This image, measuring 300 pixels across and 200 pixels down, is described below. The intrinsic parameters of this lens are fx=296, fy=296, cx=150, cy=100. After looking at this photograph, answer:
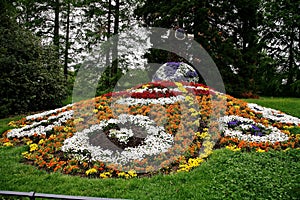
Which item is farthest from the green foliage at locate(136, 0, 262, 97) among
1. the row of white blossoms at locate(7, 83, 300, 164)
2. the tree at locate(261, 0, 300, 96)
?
the row of white blossoms at locate(7, 83, 300, 164)

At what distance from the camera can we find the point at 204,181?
4492mm

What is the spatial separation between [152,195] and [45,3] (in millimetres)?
15117

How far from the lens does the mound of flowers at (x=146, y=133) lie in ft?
18.0

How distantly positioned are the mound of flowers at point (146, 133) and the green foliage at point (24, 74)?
80.9 inches

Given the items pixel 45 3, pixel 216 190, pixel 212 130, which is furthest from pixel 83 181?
pixel 45 3

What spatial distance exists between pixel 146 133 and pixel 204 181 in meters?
2.26

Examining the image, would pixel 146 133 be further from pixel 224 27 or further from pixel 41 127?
pixel 224 27

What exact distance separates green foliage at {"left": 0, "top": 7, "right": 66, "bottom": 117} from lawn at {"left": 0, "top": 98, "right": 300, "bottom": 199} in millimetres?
5466

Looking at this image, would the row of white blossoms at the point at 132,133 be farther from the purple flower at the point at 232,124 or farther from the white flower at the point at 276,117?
the purple flower at the point at 232,124

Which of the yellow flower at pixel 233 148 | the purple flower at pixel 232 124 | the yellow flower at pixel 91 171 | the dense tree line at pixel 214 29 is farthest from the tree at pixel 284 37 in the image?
the yellow flower at pixel 91 171

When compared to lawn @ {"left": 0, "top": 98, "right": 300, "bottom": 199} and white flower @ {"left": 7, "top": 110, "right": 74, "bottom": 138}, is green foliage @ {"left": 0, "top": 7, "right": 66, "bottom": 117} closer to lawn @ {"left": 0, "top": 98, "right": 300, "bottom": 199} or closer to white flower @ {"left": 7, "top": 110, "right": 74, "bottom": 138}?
white flower @ {"left": 7, "top": 110, "right": 74, "bottom": 138}

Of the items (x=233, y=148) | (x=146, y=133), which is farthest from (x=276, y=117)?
(x=146, y=133)

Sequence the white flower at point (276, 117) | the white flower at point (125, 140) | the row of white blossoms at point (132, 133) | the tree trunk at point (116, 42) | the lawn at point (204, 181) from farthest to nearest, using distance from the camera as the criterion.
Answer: the tree trunk at point (116, 42) < the white flower at point (276, 117) < the row of white blossoms at point (132, 133) < the white flower at point (125, 140) < the lawn at point (204, 181)

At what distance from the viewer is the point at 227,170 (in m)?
4.62
